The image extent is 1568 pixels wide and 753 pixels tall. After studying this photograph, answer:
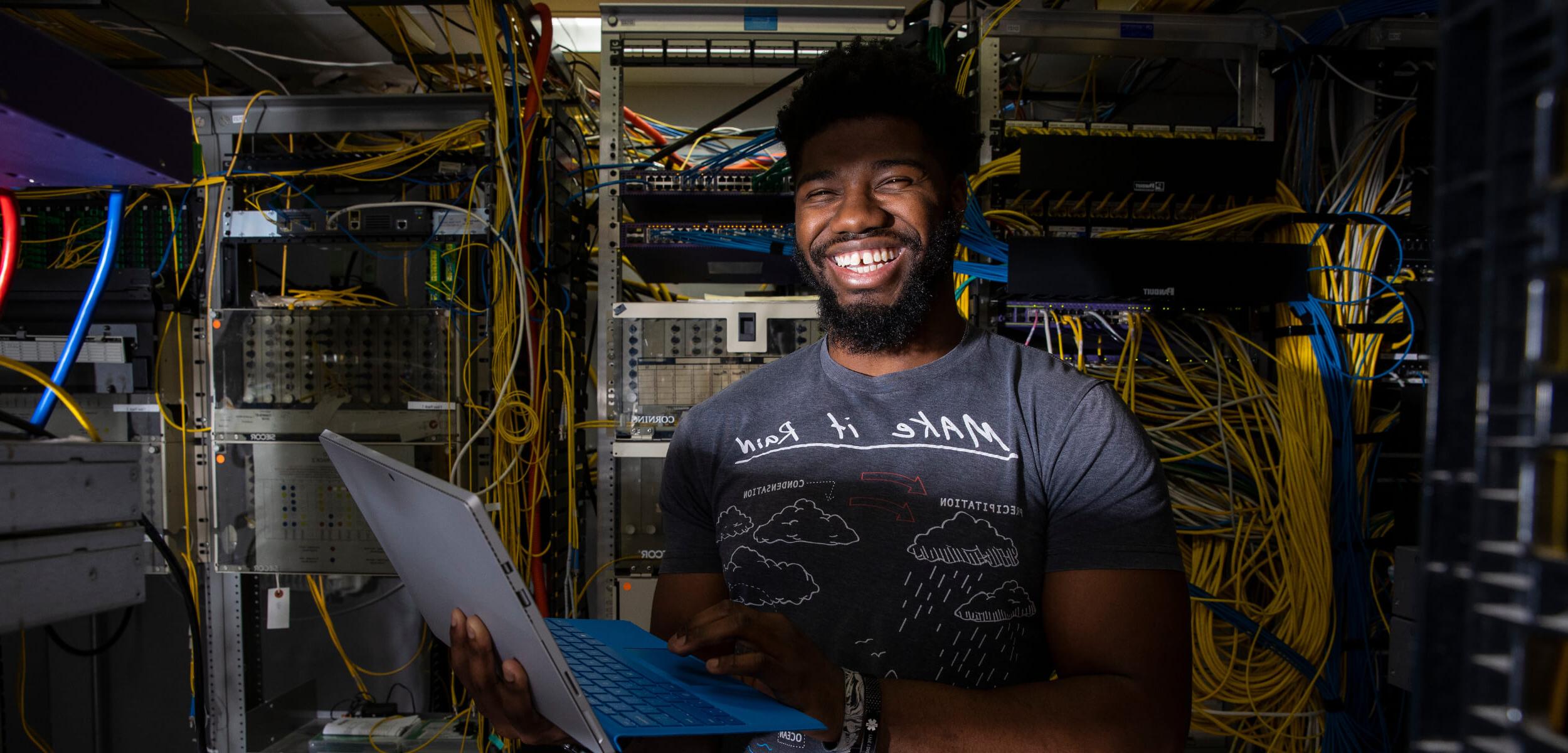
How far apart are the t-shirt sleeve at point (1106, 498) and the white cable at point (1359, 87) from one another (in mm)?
1585

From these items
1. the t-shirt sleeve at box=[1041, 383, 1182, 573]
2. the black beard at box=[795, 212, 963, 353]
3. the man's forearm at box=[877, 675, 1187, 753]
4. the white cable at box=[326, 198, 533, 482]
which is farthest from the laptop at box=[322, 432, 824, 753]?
the white cable at box=[326, 198, 533, 482]

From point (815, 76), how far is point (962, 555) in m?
0.84

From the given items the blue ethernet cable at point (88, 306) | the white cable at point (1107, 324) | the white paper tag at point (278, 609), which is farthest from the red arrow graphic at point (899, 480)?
the white paper tag at point (278, 609)

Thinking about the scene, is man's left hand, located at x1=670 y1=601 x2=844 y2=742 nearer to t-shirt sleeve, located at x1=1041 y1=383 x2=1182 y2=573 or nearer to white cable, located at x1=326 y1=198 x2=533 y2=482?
t-shirt sleeve, located at x1=1041 y1=383 x2=1182 y2=573

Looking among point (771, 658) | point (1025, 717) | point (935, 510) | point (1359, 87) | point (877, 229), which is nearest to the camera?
point (771, 658)

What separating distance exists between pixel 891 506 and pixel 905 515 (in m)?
0.02

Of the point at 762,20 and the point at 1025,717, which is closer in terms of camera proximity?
the point at 1025,717

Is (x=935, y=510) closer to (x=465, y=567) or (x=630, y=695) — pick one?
(x=630, y=695)

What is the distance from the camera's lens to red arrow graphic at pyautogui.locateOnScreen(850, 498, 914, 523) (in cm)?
100

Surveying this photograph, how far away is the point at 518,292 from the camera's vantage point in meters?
1.95

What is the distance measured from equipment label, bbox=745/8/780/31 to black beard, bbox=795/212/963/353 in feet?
3.65

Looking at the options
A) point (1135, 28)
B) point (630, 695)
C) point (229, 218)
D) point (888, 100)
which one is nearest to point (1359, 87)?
point (1135, 28)

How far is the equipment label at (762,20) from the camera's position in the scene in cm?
196

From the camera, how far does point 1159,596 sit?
89cm
